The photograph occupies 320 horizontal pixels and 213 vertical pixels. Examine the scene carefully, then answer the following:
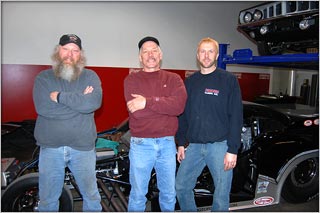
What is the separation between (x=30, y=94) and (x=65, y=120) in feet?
12.3

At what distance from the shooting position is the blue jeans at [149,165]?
7.61ft

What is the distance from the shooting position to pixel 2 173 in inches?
108

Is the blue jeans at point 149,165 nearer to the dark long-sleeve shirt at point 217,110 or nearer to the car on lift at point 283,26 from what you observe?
the dark long-sleeve shirt at point 217,110

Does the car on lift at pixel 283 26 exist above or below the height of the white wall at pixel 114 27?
below

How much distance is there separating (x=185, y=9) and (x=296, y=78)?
3.51 meters

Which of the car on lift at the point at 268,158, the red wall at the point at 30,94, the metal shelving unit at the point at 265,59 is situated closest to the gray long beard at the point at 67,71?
the car on lift at the point at 268,158

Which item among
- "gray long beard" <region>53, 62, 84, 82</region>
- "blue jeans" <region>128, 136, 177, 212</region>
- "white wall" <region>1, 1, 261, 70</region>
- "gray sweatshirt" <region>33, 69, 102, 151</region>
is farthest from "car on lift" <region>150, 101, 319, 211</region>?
"white wall" <region>1, 1, 261, 70</region>

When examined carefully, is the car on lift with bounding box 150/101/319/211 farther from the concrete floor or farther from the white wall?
the white wall

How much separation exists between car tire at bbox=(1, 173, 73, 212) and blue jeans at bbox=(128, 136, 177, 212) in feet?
2.05

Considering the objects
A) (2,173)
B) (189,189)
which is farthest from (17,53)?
(189,189)

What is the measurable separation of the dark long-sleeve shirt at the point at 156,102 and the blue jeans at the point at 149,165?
0.07m

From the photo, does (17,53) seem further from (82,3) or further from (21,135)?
(21,135)

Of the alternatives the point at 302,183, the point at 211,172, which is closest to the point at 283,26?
the point at 302,183

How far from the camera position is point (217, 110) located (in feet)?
7.74
